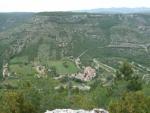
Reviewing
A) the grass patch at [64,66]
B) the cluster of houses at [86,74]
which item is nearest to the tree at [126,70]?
the cluster of houses at [86,74]

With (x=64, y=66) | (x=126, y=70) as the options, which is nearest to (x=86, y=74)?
(x=64, y=66)

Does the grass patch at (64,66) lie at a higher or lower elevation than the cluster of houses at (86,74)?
higher

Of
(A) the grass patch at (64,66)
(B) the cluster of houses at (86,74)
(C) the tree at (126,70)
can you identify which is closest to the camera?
(C) the tree at (126,70)

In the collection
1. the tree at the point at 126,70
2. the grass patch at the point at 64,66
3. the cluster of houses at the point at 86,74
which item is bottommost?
the cluster of houses at the point at 86,74

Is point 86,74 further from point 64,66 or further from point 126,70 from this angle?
point 126,70

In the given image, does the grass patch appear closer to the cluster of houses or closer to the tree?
the cluster of houses

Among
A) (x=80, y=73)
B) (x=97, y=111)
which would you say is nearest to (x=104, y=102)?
(x=97, y=111)

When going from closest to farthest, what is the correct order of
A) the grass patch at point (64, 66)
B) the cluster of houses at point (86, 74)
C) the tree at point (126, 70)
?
1. the tree at point (126, 70)
2. the cluster of houses at point (86, 74)
3. the grass patch at point (64, 66)

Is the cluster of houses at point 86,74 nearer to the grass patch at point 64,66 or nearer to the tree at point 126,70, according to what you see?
the grass patch at point 64,66

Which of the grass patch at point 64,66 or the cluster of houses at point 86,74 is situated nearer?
the cluster of houses at point 86,74

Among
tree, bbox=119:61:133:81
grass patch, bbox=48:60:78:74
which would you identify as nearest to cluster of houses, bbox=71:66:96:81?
grass patch, bbox=48:60:78:74

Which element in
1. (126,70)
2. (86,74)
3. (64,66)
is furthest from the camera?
(64,66)

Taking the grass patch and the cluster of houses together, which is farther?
the grass patch
